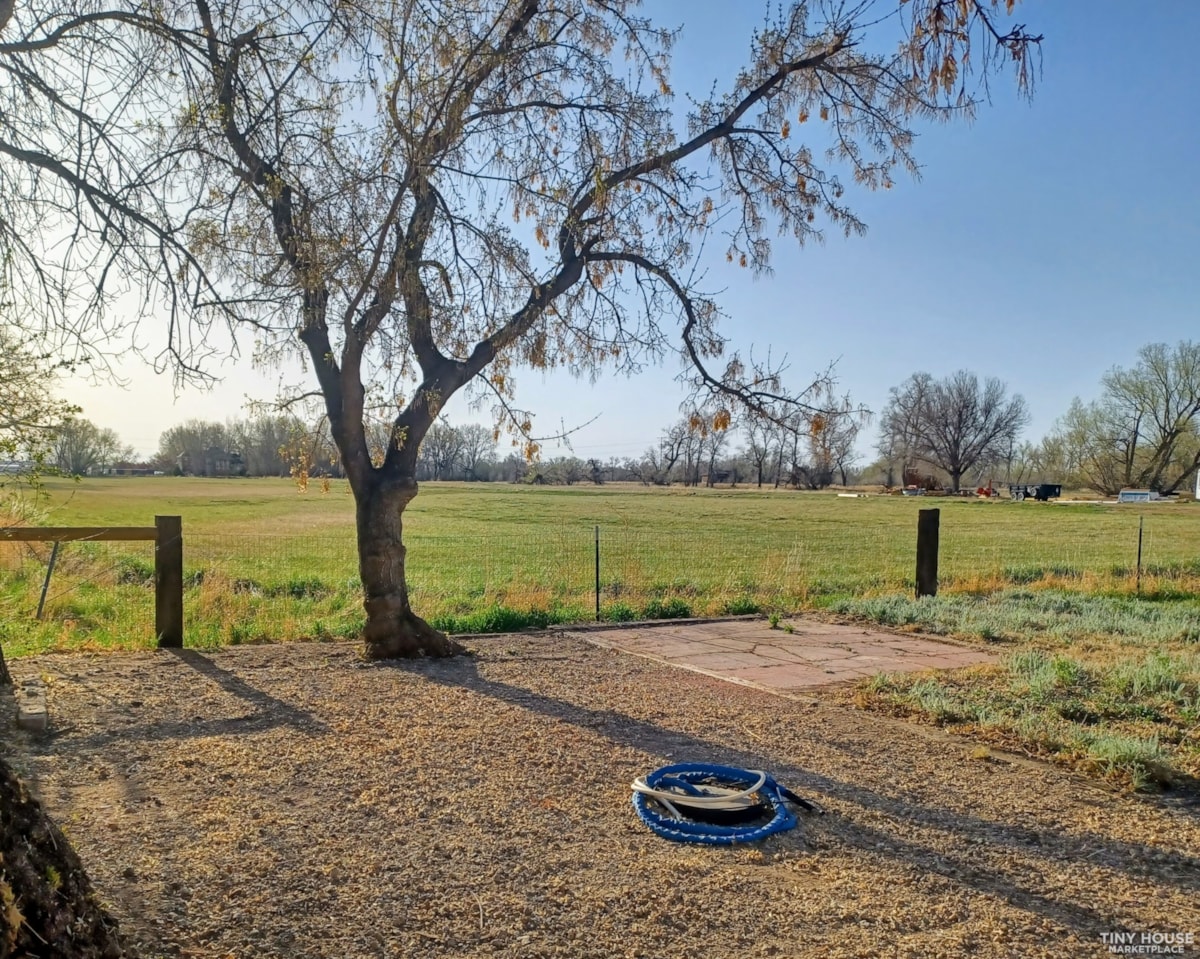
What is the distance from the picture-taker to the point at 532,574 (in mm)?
16000

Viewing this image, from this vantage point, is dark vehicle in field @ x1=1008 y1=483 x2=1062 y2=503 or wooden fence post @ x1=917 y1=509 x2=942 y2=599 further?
dark vehicle in field @ x1=1008 y1=483 x2=1062 y2=503

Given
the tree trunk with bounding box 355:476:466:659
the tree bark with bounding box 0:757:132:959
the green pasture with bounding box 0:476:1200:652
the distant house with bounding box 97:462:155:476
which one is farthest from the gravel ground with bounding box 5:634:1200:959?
the distant house with bounding box 97:462:155:476

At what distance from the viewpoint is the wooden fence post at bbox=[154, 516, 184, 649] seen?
771 cm

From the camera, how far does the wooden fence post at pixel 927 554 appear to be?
38.6 ft

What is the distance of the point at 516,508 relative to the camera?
42.8 metres

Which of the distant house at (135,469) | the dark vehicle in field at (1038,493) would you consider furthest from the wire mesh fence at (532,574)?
the distant house at (135,469)

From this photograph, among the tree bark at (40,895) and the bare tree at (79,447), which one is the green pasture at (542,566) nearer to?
the bare tree at (79,447)

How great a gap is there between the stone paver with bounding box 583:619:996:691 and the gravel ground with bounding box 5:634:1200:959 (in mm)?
1173

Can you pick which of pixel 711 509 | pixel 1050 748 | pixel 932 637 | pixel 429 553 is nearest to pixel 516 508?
pixel 711 509

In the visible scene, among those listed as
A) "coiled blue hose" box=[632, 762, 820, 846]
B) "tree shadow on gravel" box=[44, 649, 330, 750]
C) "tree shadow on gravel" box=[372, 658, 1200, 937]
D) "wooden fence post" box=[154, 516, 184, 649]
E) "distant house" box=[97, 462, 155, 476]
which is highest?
"distant house" box=[97, 462, 155, 476]

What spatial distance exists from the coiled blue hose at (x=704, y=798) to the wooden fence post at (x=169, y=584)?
5.49 m

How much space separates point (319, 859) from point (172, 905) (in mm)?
565

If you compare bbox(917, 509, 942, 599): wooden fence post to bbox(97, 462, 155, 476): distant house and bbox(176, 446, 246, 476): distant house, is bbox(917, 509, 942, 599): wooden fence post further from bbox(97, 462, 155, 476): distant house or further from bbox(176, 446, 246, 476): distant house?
bbox(97, 462, 155, 476): distant house

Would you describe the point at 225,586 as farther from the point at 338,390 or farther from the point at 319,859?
the point at 319,859
